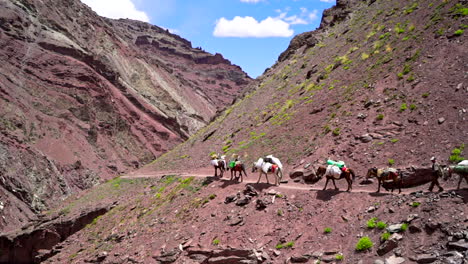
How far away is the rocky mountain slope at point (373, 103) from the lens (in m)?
18.9

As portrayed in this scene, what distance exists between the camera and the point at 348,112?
78.8ft

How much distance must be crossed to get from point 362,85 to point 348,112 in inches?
151

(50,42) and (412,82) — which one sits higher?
(50,42)

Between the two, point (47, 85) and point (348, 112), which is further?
point (47, 85)

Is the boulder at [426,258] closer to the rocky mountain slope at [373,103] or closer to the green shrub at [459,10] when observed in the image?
the rocky mountain slope at [373,103]

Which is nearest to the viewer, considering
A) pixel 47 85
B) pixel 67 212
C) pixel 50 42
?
pixel 67 212

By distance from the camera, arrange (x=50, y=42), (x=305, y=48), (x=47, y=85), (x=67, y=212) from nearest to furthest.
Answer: (x=67, y=212) → (x=305, y=48) → (x=47, y=85) → (x=50, y=42)

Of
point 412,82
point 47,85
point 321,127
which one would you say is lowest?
point 321,127

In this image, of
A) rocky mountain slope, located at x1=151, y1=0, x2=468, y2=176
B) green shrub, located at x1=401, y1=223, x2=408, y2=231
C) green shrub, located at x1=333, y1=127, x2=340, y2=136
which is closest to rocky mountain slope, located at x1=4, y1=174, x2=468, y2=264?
green shrub, located at x1=401, y1=223, x2=408, y2=231

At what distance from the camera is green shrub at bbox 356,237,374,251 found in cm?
1273

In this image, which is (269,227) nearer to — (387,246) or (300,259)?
(300,259)

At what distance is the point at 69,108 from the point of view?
62031mm

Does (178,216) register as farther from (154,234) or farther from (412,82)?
(412,82)

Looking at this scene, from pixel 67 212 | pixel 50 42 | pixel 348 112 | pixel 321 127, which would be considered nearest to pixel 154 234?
pixel 321 127
